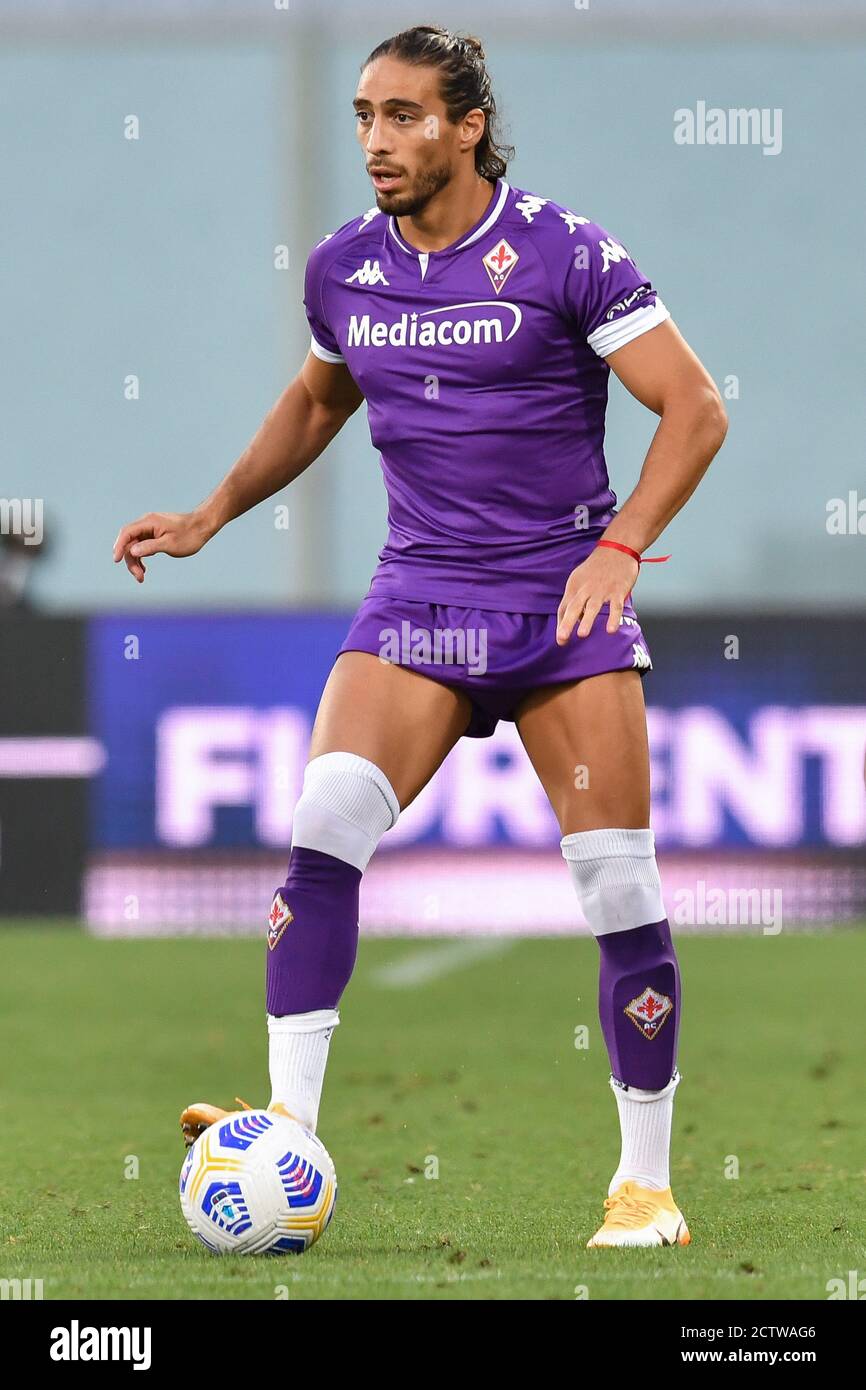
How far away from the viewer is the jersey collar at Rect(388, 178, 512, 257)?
160 inches

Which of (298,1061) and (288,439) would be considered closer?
(298,1061)

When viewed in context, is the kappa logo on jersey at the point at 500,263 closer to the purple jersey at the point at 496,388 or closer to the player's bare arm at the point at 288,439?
the purple jersey at the point at 496,388

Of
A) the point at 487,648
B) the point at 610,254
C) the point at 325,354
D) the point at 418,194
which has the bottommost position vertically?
the point at 487,648

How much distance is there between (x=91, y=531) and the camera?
15617 millimetres

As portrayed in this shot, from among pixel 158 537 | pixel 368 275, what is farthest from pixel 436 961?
pixel 368 275

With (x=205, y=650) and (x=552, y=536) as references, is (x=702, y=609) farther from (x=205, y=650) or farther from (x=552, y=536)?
(x=552, y=536)

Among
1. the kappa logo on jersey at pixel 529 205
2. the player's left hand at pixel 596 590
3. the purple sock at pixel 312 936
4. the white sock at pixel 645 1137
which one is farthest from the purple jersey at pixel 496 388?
the white sock at pixel 645 1137

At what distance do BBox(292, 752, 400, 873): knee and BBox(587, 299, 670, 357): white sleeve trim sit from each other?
0.82 m

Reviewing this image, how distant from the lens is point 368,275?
163 inches

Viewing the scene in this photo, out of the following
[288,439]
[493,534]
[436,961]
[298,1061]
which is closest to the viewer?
[298,1061]

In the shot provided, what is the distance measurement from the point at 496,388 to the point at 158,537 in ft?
2.35

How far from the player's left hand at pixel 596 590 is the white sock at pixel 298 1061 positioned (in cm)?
76

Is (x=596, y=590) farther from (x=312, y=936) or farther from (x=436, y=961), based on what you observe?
(x=436, y=961)

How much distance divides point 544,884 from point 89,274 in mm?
7979
